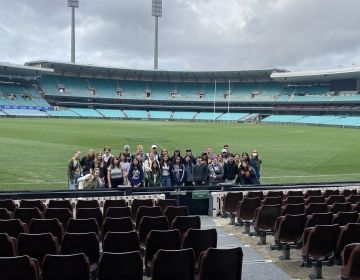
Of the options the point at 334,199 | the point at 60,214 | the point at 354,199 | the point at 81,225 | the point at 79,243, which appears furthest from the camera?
the point at 354,199

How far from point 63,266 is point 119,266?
24.2 inches

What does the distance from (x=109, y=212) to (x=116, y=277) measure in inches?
122

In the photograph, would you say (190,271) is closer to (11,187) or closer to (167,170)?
(167,170)

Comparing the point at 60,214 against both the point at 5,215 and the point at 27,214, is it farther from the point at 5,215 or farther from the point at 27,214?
the point at 5,215

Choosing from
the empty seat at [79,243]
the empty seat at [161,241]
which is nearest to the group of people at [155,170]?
the empty seat at [161,241]

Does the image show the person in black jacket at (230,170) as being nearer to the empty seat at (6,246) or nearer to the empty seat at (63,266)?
the empty seat at (6,246)

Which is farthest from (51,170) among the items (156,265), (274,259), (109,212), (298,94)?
(298,94)

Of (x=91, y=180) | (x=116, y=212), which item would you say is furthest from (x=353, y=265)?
(x=91, y=180)

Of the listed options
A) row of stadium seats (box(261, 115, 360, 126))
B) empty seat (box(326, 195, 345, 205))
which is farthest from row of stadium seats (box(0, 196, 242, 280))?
row of stadium seats (box(261, 115, 360, 126))

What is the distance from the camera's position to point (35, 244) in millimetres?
5430

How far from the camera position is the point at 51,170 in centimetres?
2041

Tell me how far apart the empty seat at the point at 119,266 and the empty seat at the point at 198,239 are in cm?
114

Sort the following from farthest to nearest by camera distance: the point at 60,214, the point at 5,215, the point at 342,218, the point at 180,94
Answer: the point at 180,94
the point at 60,214
the point at 5,215
the point at 342,218

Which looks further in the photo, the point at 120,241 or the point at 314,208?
the point at 314,208
